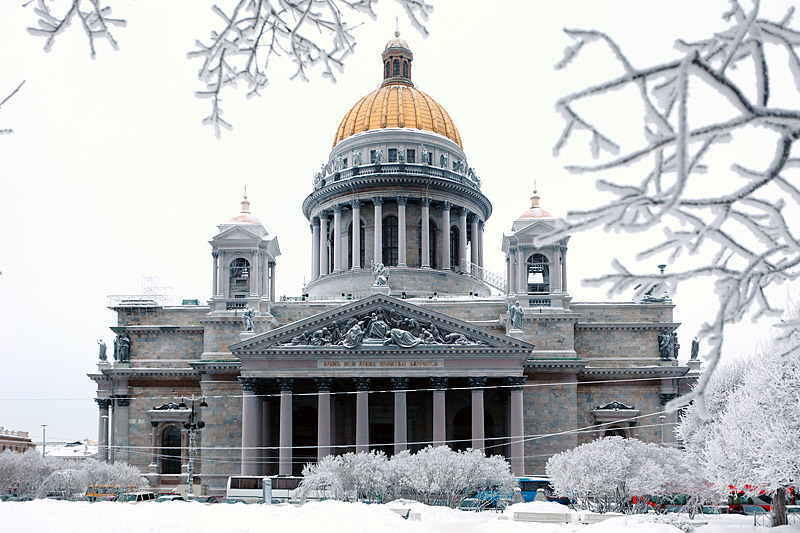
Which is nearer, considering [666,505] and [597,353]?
[666,505]

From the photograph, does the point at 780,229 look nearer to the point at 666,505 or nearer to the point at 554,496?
the point at 666,505

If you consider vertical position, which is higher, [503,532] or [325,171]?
[325,171]

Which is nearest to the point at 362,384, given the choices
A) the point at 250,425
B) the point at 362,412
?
the point at 362,412

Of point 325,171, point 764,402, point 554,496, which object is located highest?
point 325,171

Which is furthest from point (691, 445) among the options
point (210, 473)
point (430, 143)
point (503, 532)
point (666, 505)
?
point (430, 143)

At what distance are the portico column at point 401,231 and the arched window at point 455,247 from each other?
14.3ft

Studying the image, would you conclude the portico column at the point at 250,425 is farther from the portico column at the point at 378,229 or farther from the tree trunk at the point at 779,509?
the tree trunk at the point at 779,509

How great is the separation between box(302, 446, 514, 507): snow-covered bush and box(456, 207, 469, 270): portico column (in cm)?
2770

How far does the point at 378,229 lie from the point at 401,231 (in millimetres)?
1751

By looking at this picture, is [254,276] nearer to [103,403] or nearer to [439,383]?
[103,403]

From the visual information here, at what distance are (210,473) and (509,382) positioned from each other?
19.2 metres

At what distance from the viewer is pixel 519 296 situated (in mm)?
59594

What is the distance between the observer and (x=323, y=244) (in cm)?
7275

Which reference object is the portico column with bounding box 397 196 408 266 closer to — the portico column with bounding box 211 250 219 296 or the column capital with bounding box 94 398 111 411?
the portico column with bounding box 211 250 219 296
